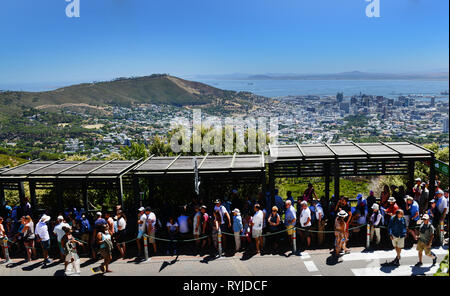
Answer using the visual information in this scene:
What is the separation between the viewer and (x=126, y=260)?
35.8ft

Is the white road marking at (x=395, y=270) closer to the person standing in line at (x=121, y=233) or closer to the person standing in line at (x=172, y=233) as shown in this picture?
the person standing in line at (x=172, y=233)

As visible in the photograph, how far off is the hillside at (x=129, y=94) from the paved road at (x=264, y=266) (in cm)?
11101

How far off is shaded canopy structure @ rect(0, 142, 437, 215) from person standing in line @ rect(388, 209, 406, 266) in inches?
108

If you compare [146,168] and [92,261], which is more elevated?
[146,168]

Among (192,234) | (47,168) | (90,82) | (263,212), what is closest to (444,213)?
(263,212)

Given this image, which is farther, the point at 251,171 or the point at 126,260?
the point at 251,171

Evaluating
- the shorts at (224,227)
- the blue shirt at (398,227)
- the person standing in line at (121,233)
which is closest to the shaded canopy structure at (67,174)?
the person standing in line at (121,233)

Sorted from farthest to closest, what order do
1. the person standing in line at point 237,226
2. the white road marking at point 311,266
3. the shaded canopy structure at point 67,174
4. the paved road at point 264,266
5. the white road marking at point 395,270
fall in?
1. the shaded canopy structure at point 67,174
2. the person standing in line at point 237,226
3. the white road marking at point 311,266
4. the paved road at point 264,266
5. the white road marking at point 395,270

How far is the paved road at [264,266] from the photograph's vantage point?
948cm

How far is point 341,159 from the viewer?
1223cm

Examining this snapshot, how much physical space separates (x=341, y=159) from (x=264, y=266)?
4634 mm

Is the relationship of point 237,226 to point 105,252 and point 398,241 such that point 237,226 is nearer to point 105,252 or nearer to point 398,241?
point 105,252
